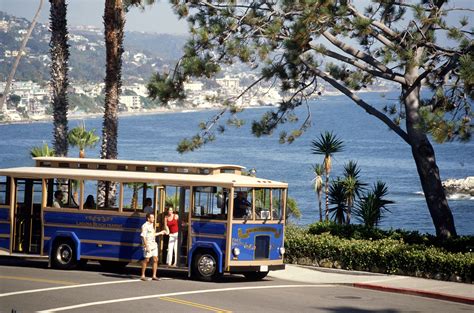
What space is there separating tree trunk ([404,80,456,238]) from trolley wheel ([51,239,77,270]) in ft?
33.8

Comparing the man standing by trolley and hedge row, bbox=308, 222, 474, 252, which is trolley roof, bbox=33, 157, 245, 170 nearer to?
the man standing by trolley

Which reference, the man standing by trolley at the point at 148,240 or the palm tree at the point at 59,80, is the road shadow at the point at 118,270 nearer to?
the man standing by trolley at the point at 148,240

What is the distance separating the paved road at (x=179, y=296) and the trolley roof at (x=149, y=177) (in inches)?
96.5

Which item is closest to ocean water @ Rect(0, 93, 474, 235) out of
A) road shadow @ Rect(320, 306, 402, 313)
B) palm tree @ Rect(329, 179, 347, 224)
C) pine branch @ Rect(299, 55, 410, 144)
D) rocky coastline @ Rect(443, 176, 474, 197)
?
rocky coastline @ Rect(443, 176, 474, 197)

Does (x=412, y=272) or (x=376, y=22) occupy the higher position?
(x=376, y=22)

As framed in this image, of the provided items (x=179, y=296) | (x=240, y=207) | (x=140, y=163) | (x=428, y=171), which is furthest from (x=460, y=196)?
(x=179, y=296)

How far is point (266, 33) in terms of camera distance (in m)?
29.5

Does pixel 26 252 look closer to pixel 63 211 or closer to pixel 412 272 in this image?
pixel 63 211

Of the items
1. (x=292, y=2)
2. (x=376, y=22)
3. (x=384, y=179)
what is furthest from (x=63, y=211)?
(x=384, y=179)

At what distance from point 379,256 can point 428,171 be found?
4.26m

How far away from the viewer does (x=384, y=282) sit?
84.3 feet

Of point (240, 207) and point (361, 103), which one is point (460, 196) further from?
point (240, 207)

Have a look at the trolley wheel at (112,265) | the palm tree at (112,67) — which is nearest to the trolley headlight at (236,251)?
the trolley wheel at (112,265)

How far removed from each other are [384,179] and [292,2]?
8848cm
